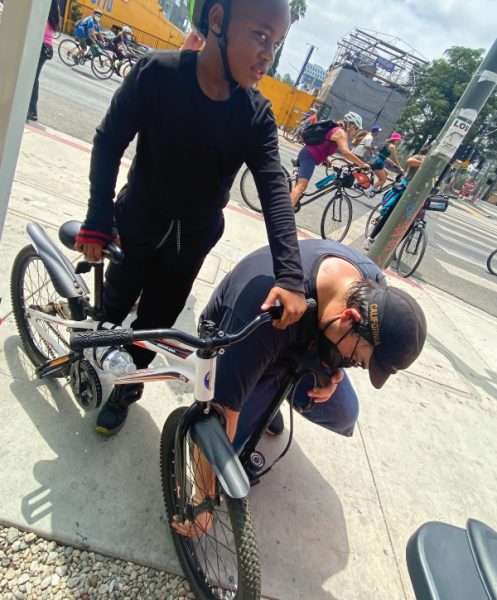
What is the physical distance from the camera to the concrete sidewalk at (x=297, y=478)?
1.71 meters

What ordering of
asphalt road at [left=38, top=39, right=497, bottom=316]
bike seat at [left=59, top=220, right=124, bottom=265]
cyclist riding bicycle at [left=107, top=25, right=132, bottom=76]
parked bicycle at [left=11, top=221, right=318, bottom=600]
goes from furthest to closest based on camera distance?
cyclist riding bicycle at [left=107, top=25, right=132, bottom=76], asphalt road at [left=38, top=39, right=497, bottom=316], bike seat at [left=59, top=220, right=124, bottom=265], parked bicycle at [left=11, top=221, right=318, bottom=600]

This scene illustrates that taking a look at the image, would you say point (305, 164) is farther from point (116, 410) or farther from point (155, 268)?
point (116, 410)

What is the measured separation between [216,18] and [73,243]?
104cm

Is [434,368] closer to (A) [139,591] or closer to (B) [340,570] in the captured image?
(B) [340,570]

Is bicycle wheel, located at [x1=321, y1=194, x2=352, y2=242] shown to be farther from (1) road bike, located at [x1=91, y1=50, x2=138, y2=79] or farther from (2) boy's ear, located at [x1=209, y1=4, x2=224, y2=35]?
(1) road bike, located at [x1=91, y1=50, x2=138, y2=79]

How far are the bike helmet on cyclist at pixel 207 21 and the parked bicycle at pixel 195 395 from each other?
83 centimetres

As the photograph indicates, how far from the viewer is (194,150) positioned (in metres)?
1.63

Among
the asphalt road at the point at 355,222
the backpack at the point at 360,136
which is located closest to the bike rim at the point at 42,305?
the asphalt road at the point at 355,222

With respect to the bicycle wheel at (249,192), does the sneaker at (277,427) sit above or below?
below

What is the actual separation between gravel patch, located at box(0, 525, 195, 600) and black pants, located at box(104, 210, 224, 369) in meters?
0.87

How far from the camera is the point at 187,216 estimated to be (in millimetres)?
1795

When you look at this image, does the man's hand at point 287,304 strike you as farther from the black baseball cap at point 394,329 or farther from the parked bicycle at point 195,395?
the black baseball cap at point 394,329

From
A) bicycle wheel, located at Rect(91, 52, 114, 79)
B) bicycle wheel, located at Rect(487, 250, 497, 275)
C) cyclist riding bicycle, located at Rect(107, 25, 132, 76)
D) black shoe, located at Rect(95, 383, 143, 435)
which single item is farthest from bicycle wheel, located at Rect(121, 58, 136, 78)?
black shoe, located at Rect(95, 383, 143, 435)

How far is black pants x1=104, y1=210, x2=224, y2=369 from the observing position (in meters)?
1.84
